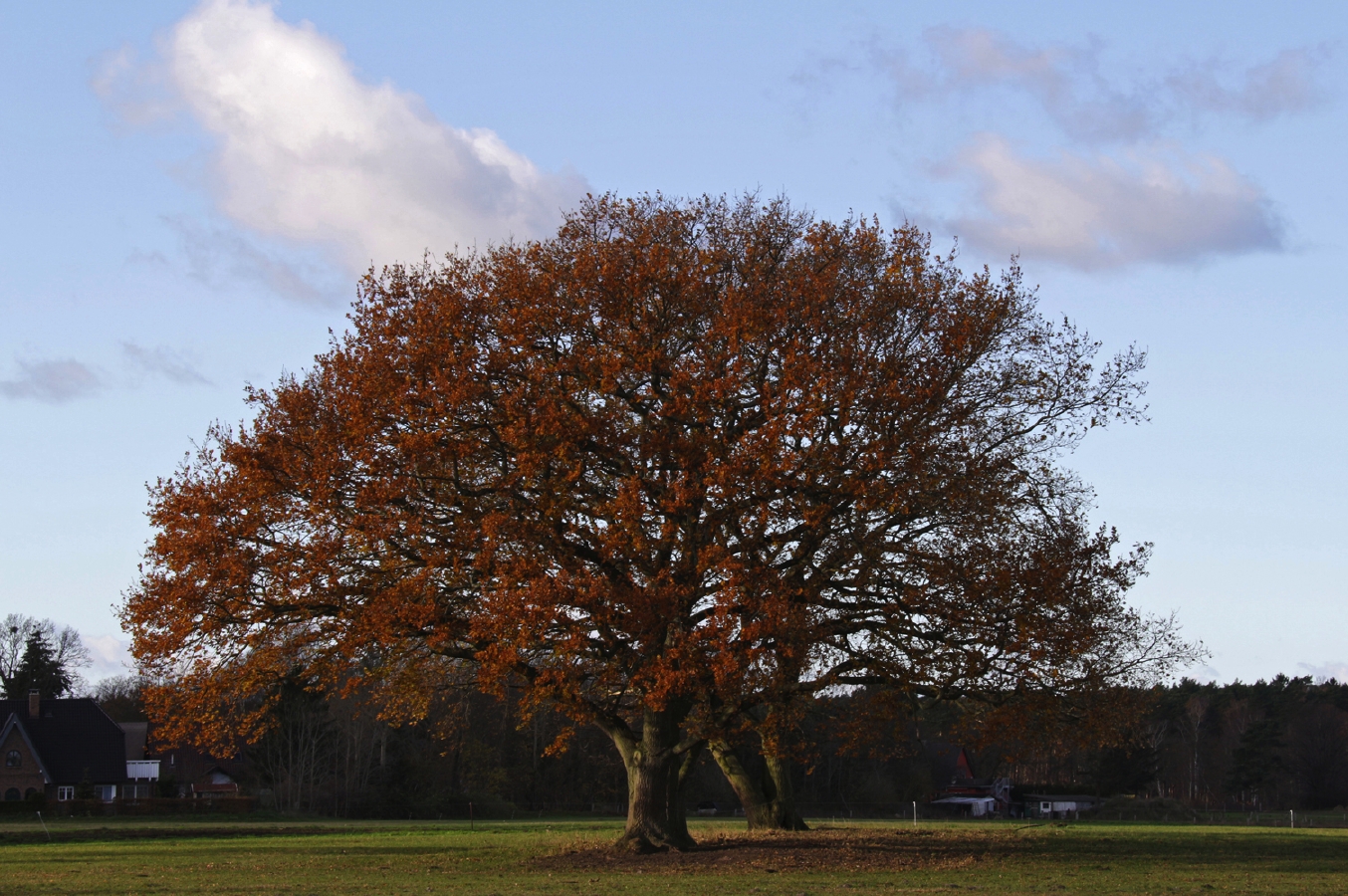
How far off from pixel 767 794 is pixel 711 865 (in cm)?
1271

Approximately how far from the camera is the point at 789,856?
79.3ft

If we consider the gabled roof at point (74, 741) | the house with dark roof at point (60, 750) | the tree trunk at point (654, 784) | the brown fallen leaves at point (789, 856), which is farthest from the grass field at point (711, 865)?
the gabled roof at point (74, 741)

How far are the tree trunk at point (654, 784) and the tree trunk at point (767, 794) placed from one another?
25.2ft

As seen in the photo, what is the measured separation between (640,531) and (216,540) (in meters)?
8.29

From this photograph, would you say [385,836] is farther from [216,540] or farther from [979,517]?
[979,517]

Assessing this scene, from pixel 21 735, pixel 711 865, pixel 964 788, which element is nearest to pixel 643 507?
pixel 711 865

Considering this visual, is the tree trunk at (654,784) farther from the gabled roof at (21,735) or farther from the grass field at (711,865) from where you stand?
the gabled roof at (21,735)

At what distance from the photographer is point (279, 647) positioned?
2470 centimetres

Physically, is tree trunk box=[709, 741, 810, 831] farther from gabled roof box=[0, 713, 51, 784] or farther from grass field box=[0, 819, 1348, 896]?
gabled roof box=[0, 713, 51, 784]

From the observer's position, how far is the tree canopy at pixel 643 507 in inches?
883

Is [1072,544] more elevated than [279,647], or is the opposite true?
[1072,544]

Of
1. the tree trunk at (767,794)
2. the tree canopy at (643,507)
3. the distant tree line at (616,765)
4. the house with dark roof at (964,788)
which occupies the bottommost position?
the house with dark roof at (964,788)

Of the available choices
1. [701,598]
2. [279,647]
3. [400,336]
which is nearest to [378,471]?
[400,336]

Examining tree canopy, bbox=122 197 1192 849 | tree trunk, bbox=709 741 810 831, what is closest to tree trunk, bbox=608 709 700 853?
tree canopy, bbox=122 197 1192 849
